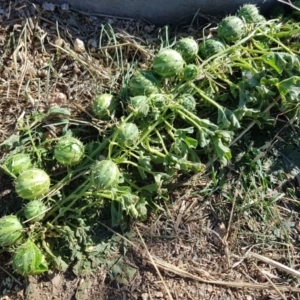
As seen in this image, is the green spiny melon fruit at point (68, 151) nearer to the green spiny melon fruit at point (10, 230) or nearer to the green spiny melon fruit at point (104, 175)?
the green spiny melon fruit at point (104, 175)

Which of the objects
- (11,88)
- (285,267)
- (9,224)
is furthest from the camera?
(11,88)

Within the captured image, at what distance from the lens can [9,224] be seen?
270 centimetres

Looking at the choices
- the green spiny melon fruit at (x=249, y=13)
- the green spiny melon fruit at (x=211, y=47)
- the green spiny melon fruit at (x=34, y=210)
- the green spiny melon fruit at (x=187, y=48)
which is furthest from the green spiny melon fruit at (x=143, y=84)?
the green spiny melon fruit at (x=34, y=210)

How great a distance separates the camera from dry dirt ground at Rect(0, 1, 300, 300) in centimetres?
284

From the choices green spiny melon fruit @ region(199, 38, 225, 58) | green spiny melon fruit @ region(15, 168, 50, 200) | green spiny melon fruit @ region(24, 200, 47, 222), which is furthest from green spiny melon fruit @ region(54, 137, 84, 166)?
green spiny melon fruit @ region(199, 38, 225, 58)

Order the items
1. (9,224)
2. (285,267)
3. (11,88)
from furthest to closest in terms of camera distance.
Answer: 1. (11,88)
2. (285,267)
3. (9,224)

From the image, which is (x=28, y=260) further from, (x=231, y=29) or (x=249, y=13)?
(x=249, y=13)

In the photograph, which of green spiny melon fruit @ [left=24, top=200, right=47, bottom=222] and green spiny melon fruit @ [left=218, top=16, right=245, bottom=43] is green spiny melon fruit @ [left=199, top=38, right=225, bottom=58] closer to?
green spiny melon fruit @ [left=218, top=16, right=245, bottom=43]

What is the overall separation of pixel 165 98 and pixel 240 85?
0.41 meters

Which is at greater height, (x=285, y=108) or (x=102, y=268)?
(x=285, y=108)

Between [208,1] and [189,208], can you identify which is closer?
[189,208]

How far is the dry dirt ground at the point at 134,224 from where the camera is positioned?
2.84 m

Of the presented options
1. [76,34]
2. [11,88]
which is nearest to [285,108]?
[76,34]

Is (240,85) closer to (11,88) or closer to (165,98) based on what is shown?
(165,98)
